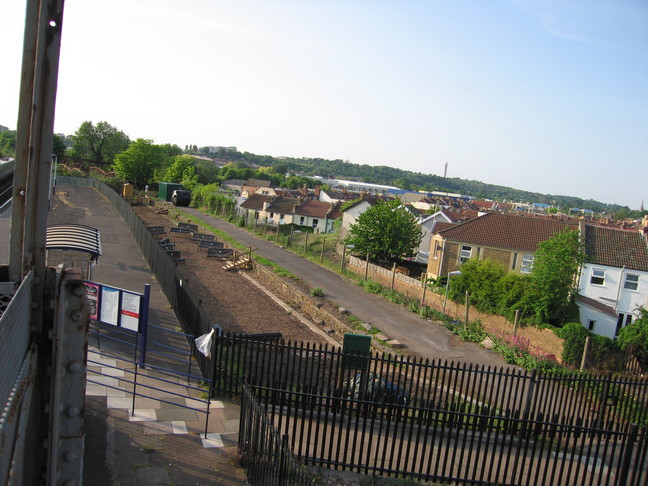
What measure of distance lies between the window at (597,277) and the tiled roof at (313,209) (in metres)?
35.5

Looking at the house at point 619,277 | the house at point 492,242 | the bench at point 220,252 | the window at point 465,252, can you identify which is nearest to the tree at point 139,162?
the bench at point 220,252

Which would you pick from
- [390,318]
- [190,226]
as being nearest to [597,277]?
[390,318]

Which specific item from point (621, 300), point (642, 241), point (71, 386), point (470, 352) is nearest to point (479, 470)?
point (71, 386)

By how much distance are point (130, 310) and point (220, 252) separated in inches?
841

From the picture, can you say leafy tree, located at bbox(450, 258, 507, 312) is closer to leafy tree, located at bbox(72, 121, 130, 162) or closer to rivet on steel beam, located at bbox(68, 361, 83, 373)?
rivet on steel beam, located at bbox(68, 361, 83, 373)

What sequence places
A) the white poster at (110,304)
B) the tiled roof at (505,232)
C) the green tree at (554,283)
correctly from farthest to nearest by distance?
the tiled roof at (505,232) < the green tree at (554,283) < the white poster at (110,304)

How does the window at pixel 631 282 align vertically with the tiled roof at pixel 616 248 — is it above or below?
below

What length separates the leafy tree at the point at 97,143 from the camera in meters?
103

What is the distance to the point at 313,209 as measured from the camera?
61.9 m

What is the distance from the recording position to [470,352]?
1962 cm

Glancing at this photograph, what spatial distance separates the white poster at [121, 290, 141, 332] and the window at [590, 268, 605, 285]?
2431 cm

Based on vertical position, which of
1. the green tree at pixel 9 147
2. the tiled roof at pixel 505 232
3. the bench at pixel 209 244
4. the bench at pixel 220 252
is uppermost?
the green tree at pixel 9 147

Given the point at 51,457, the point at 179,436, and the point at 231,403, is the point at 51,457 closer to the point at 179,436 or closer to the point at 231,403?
the point at 179,436

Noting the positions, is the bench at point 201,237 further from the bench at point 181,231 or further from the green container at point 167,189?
the green container at point 167,189
